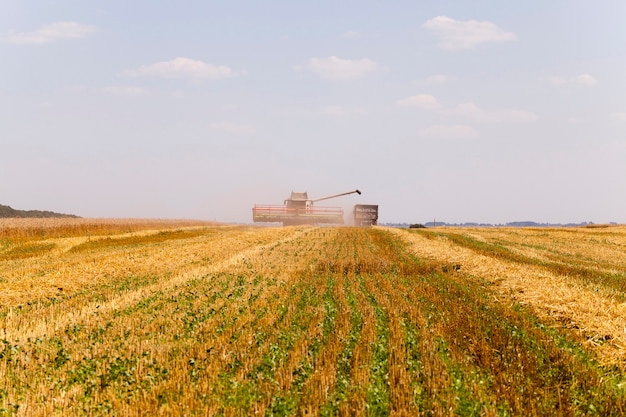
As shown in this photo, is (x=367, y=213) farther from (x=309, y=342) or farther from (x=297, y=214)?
(x=309, y=342)

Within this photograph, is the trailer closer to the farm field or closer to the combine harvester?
the combine harvester

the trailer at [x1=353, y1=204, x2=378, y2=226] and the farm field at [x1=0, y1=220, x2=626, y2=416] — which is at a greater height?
the trailer at [x1=353, y1=204, x2=378, y2=226]

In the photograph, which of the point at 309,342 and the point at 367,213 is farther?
the point at 367,213

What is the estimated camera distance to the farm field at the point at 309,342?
7375 mm

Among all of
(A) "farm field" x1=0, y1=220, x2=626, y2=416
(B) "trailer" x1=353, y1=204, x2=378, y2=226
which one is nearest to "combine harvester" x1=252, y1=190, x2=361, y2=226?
(B) "trailer" x1=353, y1=204, x2=378, y2=226

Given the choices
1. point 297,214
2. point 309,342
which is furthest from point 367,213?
point 309,342

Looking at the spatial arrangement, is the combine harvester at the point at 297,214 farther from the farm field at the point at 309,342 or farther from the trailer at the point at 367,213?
the farm field at the point at 309,342

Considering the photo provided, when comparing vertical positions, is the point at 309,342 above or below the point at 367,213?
below

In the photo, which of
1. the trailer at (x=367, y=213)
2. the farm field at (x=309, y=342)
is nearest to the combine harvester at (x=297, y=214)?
the trailer at (x=367, y=213)

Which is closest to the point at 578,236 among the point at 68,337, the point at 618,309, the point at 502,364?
the point at 618,309

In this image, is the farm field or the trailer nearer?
the farm field

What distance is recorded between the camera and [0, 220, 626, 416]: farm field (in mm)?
7375

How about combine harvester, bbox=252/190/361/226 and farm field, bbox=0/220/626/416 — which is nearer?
farm field, bbox=0/220/626/416

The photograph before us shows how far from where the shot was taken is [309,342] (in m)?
9.91
